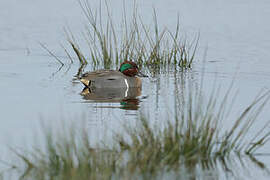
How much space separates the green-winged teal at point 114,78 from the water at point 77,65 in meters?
0.24

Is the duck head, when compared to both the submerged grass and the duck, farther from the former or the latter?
the submerged grass

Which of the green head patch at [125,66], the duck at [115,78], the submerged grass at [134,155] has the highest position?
the green head patch at [125,66]

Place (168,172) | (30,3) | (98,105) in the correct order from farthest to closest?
1. (30,3)
2. (98,105)
3. (168,172)

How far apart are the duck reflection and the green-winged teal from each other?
0.09 m

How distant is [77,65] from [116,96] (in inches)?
122

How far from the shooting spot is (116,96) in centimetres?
1098

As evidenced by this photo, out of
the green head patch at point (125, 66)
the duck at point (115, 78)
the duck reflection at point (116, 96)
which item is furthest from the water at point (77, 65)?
the green head patch at point (125, 66)

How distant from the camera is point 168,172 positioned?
5.92m

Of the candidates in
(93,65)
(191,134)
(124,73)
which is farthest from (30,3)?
(191,134)

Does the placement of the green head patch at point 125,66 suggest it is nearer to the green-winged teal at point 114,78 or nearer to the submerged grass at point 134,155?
Result: the green-winged teal at point 114,78

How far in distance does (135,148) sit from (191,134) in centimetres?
73

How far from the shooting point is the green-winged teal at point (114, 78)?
11.4 meters

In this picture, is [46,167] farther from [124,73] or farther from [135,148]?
[124,73]

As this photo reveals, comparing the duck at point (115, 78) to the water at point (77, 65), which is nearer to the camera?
the water at point (77, 65)
